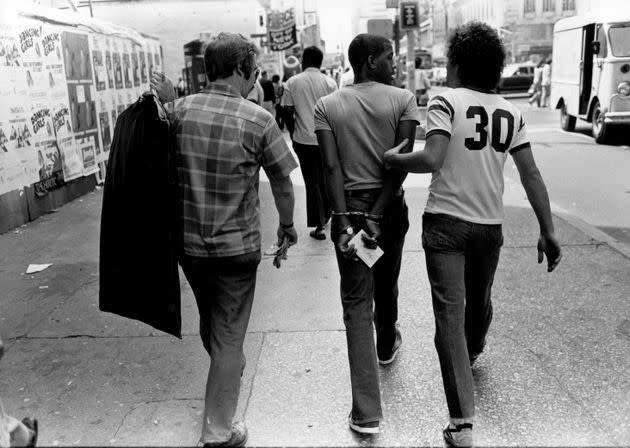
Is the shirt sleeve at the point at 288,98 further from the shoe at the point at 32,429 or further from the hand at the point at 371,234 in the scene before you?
the shoe at the point at 32,429

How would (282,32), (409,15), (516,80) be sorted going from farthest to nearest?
1. (516,80)
2. (282,32)
3. (409,15)

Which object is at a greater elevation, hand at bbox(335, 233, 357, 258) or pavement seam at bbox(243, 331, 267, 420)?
hand at bbox(335, 233, 357, 258)

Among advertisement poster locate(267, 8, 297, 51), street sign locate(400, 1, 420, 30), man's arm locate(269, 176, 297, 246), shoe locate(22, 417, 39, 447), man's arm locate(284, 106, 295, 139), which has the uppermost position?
advertisement poster locate(267, 8, 297, 51)

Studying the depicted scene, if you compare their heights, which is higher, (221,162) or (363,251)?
(221,162)

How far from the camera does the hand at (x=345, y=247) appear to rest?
10.0 ft

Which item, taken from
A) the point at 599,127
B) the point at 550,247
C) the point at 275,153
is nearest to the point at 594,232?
the point at 550,247

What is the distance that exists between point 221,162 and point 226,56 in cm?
47

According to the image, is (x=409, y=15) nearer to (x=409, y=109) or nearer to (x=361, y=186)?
(x=409, y=109)

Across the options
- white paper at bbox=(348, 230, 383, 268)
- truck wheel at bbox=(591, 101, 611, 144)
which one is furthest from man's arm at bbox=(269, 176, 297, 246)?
truck wheel at bbox=(591, 101, 611, 144)

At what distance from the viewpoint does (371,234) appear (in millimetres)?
3125

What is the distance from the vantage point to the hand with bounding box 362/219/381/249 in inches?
120

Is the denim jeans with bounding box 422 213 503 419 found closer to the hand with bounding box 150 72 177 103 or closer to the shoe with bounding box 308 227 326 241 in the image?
the hand with bounding box 150 72 177 103

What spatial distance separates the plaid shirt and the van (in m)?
12.6

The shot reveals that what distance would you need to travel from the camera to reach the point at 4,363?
4105mm
